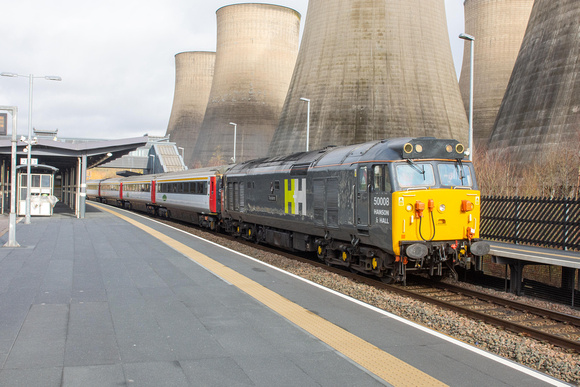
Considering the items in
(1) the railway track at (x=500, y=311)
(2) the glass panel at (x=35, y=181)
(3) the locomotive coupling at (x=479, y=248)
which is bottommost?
(1) the railway track at (x=500, y=311)

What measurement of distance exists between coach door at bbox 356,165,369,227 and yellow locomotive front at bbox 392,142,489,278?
3.13 feet

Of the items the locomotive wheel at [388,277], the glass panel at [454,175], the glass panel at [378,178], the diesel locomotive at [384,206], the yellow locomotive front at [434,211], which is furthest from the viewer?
the locomotive wheel at [388,277]

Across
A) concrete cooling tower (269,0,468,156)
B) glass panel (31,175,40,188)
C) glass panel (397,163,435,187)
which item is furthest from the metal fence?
glass panel (31,175,40,188)

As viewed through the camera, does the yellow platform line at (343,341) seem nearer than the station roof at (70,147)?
Yes

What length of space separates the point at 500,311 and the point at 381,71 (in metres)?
29.0

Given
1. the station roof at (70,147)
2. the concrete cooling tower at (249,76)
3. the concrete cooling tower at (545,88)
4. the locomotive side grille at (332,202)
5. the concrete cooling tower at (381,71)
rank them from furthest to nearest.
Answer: the concrete cooling tower at (249,76), the concrete cooling tower at (381,71), the concrete cooling tower at (545,88), the station roof at (70,147), the locomotive side grille at (332,202)

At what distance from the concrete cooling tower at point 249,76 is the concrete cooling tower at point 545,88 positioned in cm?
3335

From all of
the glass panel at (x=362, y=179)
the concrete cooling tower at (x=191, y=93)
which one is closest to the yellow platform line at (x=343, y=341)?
the glass panel at (x=362, y=179)

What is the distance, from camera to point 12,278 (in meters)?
10.4

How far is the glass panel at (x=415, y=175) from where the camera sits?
11016mm

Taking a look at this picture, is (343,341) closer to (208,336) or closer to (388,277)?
(208,336)

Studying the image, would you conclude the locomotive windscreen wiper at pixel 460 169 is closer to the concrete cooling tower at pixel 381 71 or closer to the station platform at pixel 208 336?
the station platform at pixel 208 336

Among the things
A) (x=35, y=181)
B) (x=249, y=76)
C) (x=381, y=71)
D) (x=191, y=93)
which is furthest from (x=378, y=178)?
(x=191, y=93)

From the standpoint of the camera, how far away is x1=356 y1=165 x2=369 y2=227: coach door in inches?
463
